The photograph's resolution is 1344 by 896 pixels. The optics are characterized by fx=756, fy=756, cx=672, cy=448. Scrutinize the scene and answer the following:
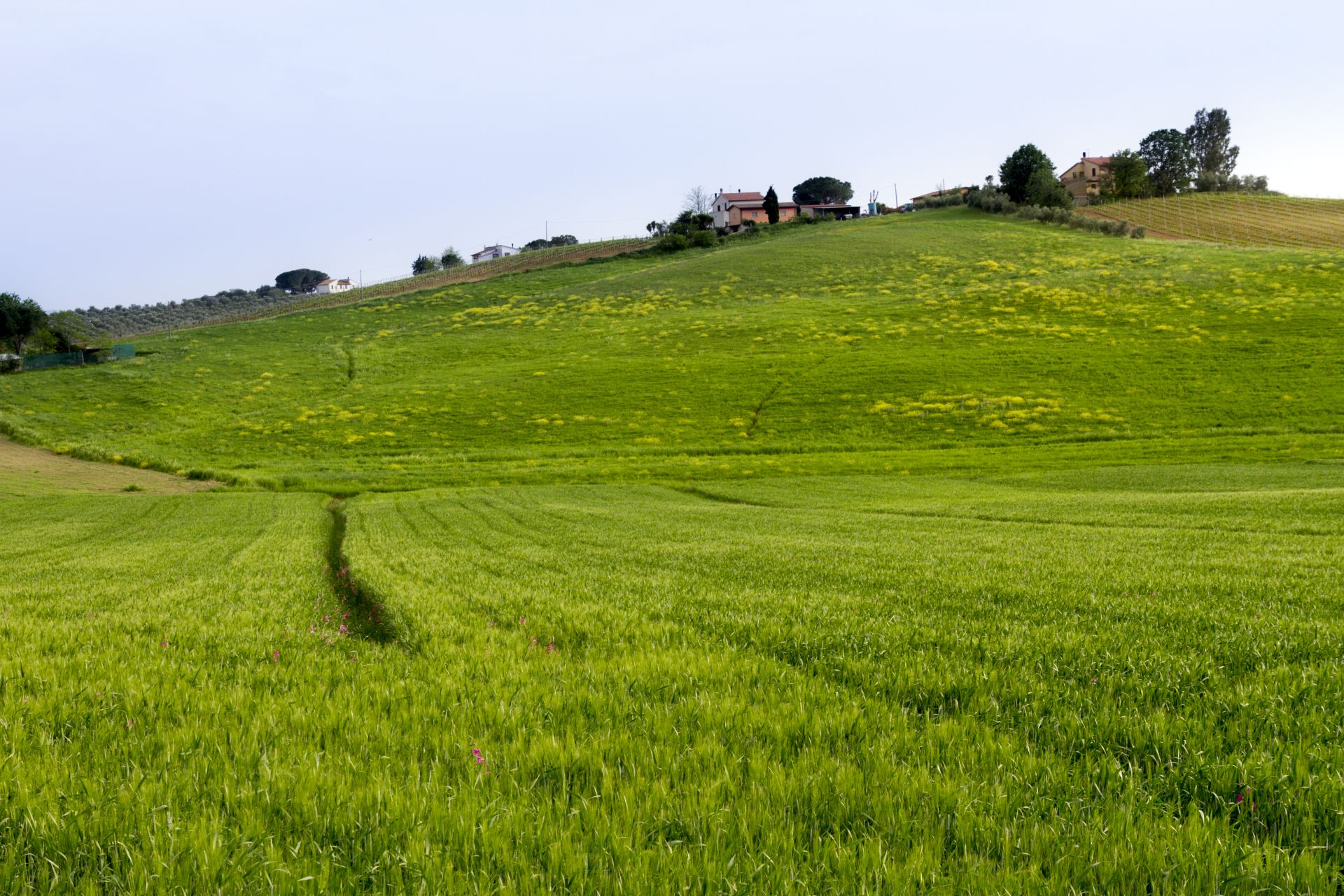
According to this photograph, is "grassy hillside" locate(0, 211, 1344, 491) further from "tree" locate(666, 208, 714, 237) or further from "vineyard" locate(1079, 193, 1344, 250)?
"tree" locate(666, 208, 714, 237)

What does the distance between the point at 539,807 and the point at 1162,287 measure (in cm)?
11205

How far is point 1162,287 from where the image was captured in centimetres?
9469

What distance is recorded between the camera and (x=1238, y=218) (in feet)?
481

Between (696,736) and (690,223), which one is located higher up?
(690,223)

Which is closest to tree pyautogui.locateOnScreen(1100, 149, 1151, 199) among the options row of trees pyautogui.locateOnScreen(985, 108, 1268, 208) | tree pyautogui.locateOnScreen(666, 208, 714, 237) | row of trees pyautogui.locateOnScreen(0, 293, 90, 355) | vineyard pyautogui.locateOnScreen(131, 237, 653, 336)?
row of trees pyautogui.locateOnScreen(985, 108, 1268, 208)

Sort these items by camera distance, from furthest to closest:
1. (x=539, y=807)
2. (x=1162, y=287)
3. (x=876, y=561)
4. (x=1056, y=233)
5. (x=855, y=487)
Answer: (x=1056, y=233) < (x=1162, y=287) < (x=855, y=487) < (x=876, y=561) < (x=539, y=807)

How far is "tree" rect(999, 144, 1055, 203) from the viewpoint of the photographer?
536 ft

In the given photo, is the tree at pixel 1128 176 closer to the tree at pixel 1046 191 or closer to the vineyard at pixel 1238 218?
the vineyard at pixel 1238 218

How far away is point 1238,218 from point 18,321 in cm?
20757

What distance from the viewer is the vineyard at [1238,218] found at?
12888cm

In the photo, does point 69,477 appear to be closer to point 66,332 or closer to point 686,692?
point 686,692

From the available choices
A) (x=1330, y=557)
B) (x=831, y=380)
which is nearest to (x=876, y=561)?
(x=1330, y=557)

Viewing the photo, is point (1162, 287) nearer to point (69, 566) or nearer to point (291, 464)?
point (291, 464)

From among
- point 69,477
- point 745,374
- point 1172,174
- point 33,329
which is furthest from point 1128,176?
point 33,329
